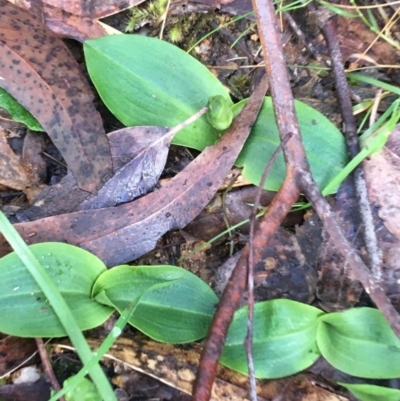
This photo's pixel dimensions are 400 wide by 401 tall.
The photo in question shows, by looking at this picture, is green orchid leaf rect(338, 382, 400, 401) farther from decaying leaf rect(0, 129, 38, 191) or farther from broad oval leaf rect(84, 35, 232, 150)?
decaying leaf rect(0, 129, 38, 191)

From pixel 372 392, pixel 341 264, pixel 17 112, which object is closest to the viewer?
pixel 372 392

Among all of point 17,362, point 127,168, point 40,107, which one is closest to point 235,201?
point 127,168

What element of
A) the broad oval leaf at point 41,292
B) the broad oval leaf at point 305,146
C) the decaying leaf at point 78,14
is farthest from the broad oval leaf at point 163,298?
the decaying leaf at point 78,14

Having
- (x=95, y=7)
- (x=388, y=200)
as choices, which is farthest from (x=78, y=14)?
(x=388, y=200)

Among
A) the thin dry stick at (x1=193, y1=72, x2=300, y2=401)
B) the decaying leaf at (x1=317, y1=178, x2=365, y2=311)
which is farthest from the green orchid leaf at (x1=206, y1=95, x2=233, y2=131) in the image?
the decaying leaf at (x1=317, y1=178, x2=365, y2=311)

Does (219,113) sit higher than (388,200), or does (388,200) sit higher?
(219,113)

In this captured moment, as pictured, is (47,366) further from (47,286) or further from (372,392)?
(372,392)

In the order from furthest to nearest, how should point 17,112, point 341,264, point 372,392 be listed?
point 17,112, point 341,264, point 372,392

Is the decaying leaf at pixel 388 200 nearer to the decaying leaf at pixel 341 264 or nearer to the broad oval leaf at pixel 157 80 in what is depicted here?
the decaying leaf at pixel 341 264
